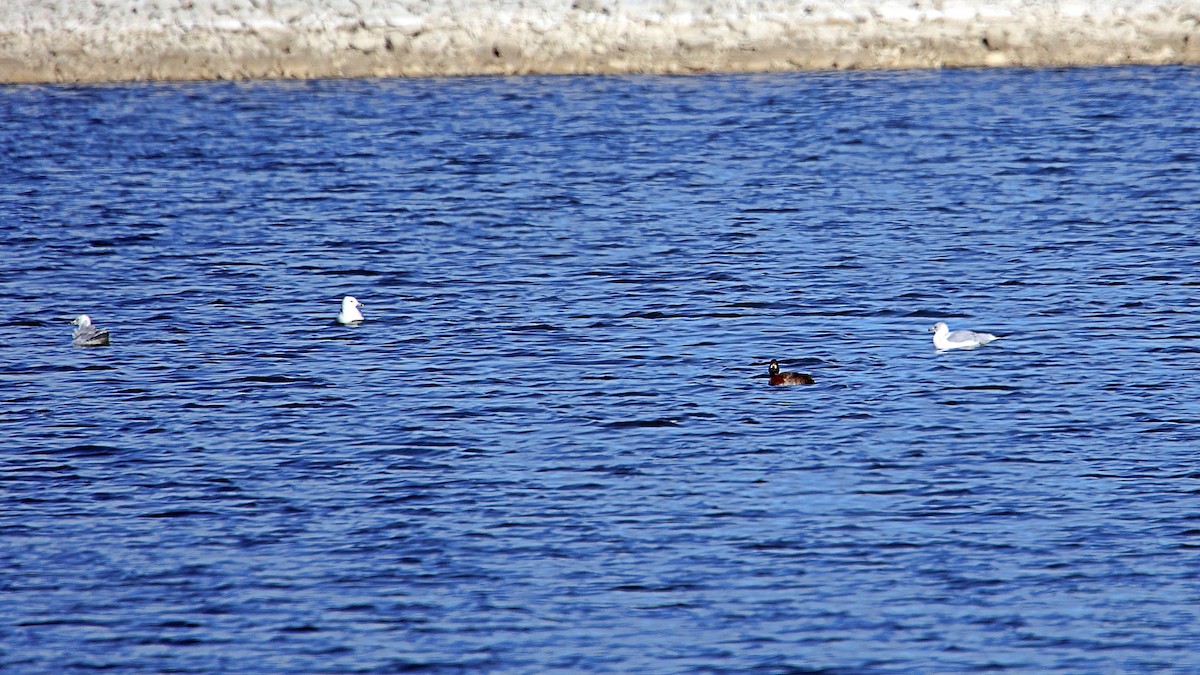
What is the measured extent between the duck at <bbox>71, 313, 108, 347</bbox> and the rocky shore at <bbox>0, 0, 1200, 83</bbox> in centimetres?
2346

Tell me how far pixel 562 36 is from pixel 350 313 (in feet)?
76.6

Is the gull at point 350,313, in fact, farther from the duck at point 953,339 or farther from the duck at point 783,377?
the duck at point 953,339

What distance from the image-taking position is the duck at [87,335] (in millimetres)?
22453

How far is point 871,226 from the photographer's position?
3012cm

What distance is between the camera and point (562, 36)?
4566 cm

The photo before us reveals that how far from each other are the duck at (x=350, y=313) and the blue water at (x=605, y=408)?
0.37 meters

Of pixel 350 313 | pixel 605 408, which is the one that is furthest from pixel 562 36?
pixel 605 408

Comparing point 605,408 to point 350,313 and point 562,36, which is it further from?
point 562,36

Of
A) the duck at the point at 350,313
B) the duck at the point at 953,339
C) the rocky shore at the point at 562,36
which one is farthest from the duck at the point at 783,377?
the rocky shore at the point at 562,36

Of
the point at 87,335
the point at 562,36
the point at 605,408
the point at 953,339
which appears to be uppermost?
the point at 562,36

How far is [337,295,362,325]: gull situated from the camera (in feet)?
77.3

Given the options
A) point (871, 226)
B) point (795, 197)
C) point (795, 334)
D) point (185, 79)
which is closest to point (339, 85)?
point (185, 79)

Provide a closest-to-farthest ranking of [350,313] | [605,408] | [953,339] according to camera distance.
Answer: [605,408], [953,339], [350,313]

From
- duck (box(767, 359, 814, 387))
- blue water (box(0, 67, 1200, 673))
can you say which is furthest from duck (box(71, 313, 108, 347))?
duck (box(767, 359, 814, 387))
